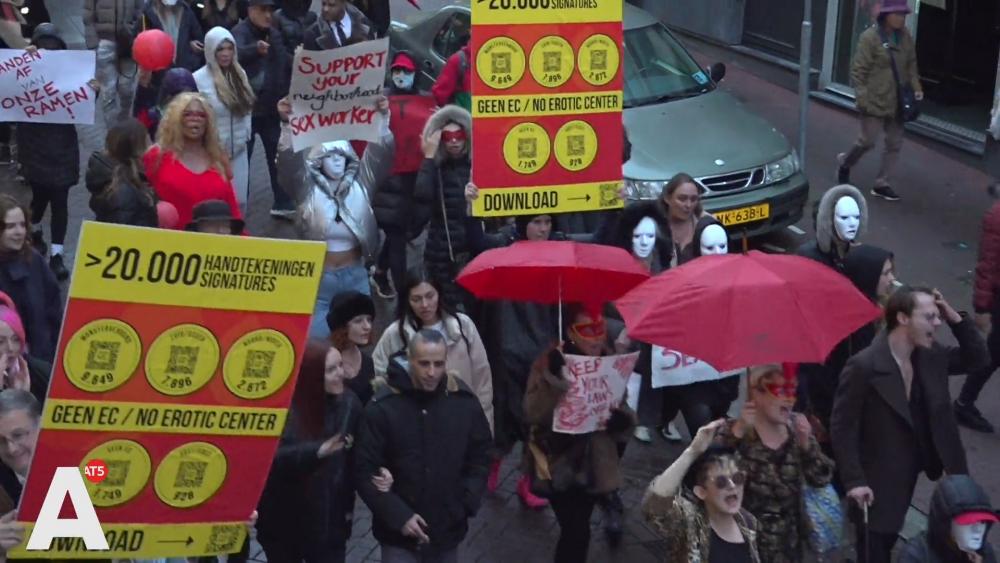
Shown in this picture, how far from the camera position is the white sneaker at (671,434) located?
9.11 meters

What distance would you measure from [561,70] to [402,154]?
2.51 m

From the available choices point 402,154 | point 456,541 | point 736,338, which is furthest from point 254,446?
point 402,154

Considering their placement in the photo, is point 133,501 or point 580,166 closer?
point 133,501

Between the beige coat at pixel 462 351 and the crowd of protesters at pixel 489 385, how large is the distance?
0.01m

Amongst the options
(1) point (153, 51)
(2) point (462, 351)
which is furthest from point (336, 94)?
(2) point (462, 351)

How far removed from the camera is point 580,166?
332 inches

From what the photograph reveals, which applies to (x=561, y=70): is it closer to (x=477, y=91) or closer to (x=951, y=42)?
(x=477, y=91)

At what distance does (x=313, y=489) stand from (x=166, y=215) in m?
3.06

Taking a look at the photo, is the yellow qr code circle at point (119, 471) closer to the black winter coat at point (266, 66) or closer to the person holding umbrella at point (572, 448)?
the person holding umbrella at point (572, 448)

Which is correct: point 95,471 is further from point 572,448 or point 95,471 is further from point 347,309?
point 572,448

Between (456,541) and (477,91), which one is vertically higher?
(477,91)

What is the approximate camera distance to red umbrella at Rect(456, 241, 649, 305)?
6.99 metres

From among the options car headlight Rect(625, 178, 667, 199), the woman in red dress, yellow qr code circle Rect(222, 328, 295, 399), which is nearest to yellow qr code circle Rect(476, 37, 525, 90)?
the woman in red dress

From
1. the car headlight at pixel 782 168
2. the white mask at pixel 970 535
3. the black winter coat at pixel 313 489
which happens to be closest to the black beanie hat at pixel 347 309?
the black winter coat at pixel 313 489
